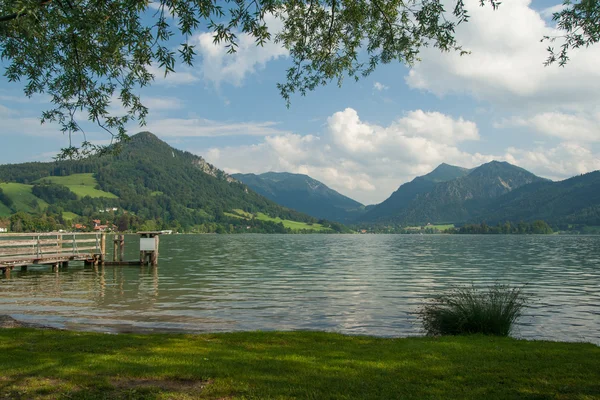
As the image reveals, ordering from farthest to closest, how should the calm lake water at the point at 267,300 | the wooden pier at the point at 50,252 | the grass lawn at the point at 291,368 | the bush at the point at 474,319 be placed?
the wooden pier at the point at 50,252, the calm lake water at the point at 267,300, the bush at the point at 474,319, the grass lawn at the point at 291,368

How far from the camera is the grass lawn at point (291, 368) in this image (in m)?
7.00

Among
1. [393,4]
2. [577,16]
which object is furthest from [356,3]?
[577,16]

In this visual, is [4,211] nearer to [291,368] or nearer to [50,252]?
[50,252]

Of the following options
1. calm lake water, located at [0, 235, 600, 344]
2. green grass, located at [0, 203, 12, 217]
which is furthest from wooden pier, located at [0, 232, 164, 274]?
green grass, located at [0, 203, 12, 217]

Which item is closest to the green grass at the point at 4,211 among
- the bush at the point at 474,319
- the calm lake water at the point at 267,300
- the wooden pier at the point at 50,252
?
the wooden pier at the point at 50,252

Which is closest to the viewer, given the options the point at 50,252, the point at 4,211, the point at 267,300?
the point at 267,300

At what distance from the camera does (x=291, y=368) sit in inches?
328

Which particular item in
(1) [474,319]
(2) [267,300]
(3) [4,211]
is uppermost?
(3) [4,211]

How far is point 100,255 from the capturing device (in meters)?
42.6

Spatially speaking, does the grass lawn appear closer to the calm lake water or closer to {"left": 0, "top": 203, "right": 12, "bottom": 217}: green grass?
the calm lake water

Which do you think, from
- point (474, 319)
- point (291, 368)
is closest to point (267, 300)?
point (474, 319)

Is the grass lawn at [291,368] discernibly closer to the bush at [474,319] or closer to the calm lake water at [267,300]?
the bush at [474,319]

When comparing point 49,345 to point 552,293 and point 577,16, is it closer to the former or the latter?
point 577,16

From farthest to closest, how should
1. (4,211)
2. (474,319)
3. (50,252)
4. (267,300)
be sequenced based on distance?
(4,211) → (50,252) → (267,300) → (474,319)
